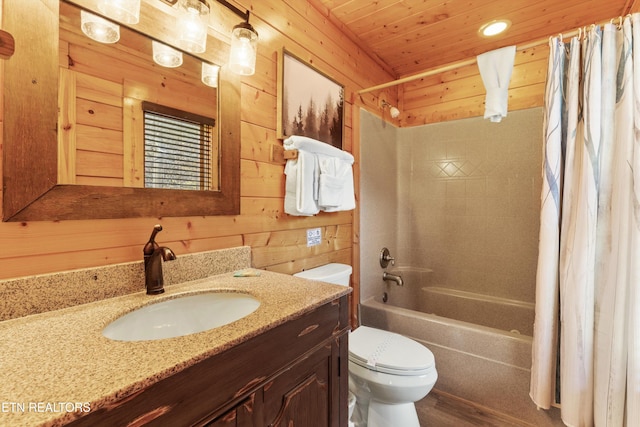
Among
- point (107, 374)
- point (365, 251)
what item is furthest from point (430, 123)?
point (107, 374)

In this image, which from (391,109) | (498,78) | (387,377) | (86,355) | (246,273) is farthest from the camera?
(391,109)

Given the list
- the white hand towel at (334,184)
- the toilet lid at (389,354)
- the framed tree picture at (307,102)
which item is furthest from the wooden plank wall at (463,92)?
the toilet lid at (389,354)

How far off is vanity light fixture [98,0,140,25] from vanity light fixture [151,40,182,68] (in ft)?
0.37

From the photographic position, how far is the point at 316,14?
5.82 feet

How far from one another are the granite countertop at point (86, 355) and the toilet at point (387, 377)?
64 centimetres

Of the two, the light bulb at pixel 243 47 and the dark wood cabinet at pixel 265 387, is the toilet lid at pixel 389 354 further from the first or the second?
the light bulb at pixel 243 47

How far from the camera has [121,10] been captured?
2.94 ft

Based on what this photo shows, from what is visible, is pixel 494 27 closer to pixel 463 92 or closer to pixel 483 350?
pixel 463 92

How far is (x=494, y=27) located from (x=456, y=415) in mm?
2468

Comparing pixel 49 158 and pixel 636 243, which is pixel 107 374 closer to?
Result: pixel 49 158

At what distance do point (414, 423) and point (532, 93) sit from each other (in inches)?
94.9

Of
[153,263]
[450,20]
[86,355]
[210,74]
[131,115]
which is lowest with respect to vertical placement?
[86,355]

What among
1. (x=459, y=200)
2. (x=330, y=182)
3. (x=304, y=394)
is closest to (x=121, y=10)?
(x=330, y=182)

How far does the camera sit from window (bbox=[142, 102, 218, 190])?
1.02 metres
